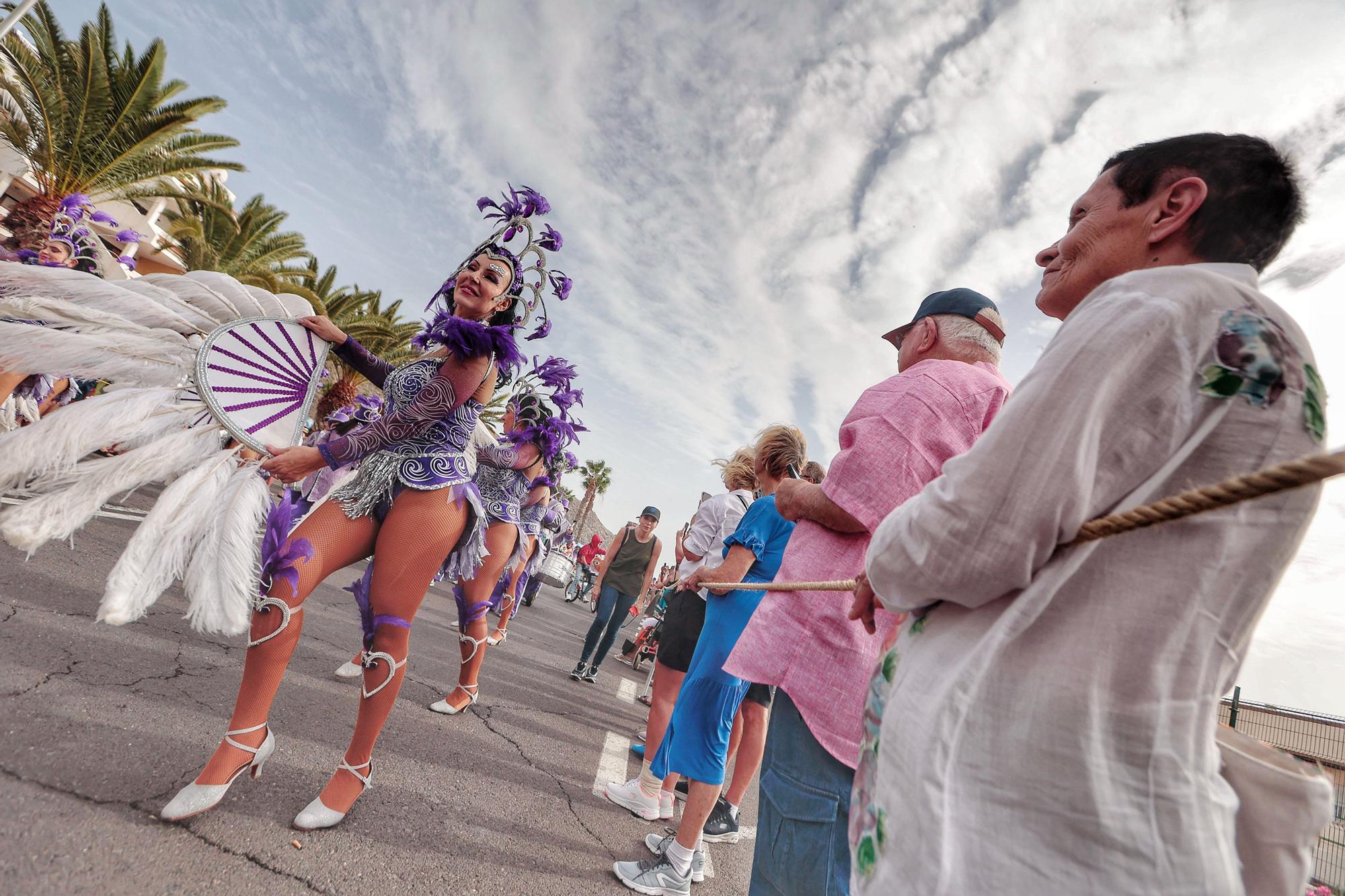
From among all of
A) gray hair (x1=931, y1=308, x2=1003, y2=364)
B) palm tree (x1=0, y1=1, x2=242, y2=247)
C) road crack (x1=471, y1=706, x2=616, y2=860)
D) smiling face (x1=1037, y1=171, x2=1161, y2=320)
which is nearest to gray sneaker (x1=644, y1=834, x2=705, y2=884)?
road crack (x1=471, y1=706, x2=616, y2=860)

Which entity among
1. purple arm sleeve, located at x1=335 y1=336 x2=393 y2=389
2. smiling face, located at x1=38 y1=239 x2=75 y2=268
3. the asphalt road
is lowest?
the asphalt road

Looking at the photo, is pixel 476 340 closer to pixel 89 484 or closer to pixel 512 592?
pixel 89 484

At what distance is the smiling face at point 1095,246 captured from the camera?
106 centimetres

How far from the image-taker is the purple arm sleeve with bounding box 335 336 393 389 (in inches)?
108

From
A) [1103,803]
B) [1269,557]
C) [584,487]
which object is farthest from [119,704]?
[584,487]

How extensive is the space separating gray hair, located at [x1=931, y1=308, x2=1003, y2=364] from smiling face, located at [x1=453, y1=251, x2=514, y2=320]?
195 centimetres

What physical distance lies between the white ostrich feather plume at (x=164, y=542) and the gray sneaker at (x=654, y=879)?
2.04m

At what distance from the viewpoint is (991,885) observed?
0.72 m

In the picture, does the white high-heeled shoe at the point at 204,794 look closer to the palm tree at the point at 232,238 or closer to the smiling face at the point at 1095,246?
the smiling face at the point at 1095,246

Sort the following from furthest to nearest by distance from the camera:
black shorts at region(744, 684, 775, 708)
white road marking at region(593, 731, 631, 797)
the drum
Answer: the drum → white road marking at region(593, 731, 631, 797) → black shorts at region(744, 684, 775, 708)

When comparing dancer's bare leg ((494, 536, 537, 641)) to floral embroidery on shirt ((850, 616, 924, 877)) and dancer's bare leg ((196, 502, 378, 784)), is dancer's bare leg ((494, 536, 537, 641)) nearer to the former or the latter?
dancer's bare leg ((196, 502, 378, 784))

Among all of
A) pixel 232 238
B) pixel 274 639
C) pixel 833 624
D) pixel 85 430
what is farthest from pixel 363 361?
pixel 232 238

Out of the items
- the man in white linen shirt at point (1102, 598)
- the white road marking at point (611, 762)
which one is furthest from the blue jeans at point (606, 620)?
the man in white linen shirt at point (1102, 598)

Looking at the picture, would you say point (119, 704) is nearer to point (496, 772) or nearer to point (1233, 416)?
point (496, 772)
